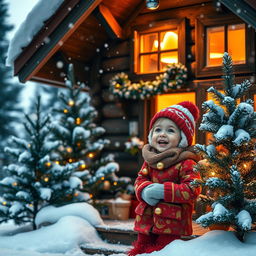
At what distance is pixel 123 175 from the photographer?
921cm

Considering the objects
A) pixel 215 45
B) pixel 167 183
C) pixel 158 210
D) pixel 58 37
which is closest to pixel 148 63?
pixel 215 45

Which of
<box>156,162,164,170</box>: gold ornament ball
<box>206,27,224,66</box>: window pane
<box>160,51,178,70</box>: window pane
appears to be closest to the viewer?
<box>156,162,164,170</box>: gold ornament ball

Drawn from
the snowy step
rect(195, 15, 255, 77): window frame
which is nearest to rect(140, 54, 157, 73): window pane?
rect(195, 15, 255, 77): window frame

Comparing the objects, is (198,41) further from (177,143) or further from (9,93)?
(9,93)

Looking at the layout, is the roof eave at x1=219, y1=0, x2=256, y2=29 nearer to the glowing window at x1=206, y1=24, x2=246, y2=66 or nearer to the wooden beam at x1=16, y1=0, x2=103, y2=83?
the glowing window at x1=206, y1=24, x2=246, y2=66

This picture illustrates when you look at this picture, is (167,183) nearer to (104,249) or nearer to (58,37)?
(104,249)

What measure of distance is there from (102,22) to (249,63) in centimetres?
293

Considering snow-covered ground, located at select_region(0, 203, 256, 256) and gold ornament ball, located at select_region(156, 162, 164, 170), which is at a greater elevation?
gold ornament ball, located at select_region(156, 162, 164, 170)

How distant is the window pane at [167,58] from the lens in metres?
→ 8.75

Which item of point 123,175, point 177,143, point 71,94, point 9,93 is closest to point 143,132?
point 123,175

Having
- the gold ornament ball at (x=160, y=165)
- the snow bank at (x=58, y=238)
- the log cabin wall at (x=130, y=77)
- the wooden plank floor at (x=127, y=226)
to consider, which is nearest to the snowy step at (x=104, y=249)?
the snow bank at (x=58, y=238)

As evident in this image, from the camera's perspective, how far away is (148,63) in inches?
355

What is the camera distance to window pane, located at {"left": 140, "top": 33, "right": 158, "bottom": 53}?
29.3 feet

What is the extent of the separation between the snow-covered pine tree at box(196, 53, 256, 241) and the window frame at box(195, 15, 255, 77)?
3151mm
